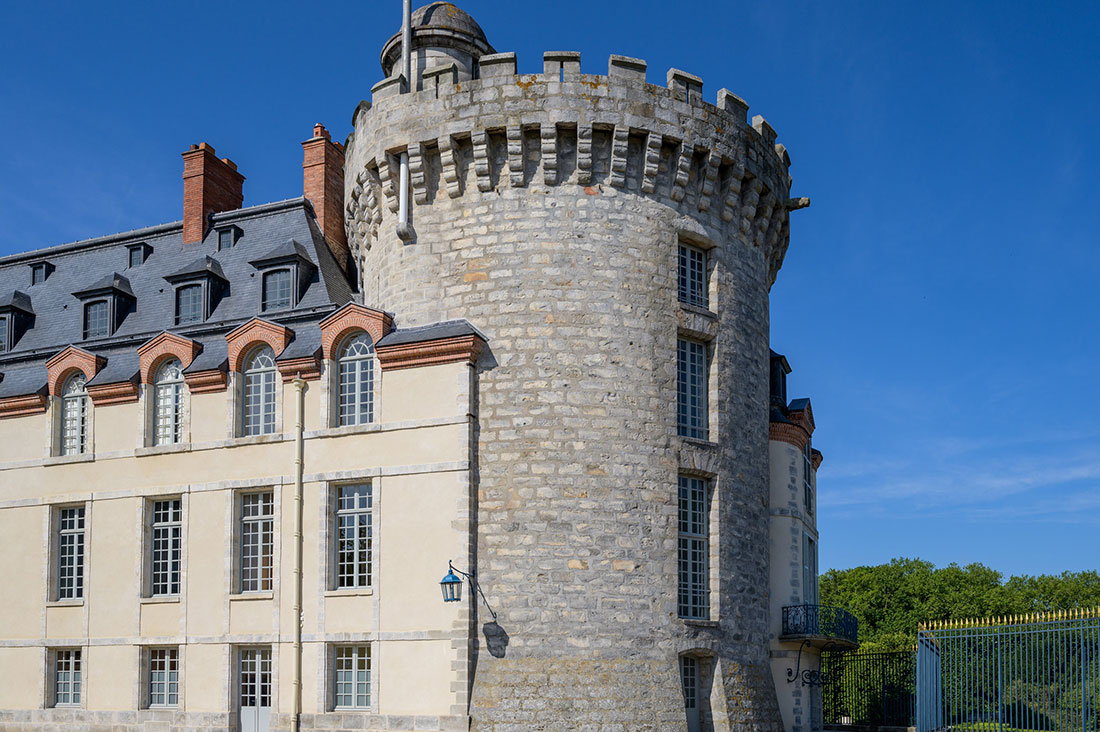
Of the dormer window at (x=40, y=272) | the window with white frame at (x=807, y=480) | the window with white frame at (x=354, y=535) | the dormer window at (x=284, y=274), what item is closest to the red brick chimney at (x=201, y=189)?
the dormer window at (x=284, y=274)

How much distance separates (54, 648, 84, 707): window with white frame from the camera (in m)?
23.8

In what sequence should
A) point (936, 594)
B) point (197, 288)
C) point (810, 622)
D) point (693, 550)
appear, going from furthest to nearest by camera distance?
1. point (936, 594)
2. point (197, 288)
3. point (810, 622)
4. point (693, 550)

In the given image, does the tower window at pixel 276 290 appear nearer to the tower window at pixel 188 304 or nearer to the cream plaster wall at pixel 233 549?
the tower window at pixel 188 304

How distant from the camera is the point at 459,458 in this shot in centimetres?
2030

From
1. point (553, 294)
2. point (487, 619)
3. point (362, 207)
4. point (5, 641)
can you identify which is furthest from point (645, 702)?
point (5, 641)

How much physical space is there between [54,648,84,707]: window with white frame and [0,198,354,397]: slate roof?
568 centimetres

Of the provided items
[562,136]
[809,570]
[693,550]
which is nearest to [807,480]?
[809,570]

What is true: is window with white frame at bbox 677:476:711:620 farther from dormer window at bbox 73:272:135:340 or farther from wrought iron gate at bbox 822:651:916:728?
dormer window at bbox 73:272:135:340

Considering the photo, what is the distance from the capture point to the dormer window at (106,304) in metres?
26.8

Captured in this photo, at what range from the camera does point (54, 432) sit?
25094mm

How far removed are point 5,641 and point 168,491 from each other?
5245 millimetres

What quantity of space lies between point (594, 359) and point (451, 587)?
15.3 ft

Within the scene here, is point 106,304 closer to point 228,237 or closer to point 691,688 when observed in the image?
point 228,237

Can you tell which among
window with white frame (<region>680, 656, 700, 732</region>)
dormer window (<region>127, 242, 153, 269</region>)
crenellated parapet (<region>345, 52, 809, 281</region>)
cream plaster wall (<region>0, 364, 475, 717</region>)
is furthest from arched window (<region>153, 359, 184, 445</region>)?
window with white frame (<region>680, 656, 700, 732</region>)
